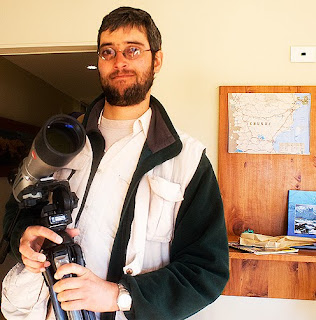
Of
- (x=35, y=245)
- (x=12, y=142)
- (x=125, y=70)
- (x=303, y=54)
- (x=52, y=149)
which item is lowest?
(x=35, y=245)

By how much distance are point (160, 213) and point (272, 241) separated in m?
0.82

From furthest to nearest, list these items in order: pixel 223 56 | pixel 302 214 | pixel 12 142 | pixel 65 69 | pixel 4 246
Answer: pixel 65 69
pixel 12 142
pixel 223 56
pixel 302 214
pixel 4 246

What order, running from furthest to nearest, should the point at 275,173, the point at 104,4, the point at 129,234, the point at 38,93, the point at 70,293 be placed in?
the point at 38,93, the point at 104,4, the point at 275,173, the point at 129,234, the point at 70,293

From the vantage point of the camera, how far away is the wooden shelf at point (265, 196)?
68.5 inches

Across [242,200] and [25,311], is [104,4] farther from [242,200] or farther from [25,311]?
[25,311]

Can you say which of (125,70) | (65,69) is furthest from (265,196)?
(65,69)

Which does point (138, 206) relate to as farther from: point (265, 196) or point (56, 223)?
point (265, 196)

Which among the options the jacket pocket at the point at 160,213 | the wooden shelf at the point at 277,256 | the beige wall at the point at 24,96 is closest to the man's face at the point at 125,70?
the jacket pocket at the point at 160,213

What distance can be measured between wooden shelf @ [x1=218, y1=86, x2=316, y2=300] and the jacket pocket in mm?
851

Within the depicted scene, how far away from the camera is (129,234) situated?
929 millimetres

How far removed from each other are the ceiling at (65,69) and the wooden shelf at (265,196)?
1.50 metres

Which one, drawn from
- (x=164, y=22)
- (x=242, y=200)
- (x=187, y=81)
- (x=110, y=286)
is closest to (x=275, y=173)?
(x=242, y=200)

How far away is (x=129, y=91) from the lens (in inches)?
38.8

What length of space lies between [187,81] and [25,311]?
1.28 metres
